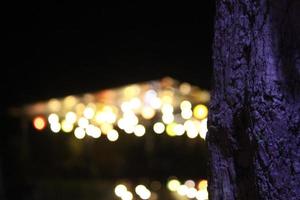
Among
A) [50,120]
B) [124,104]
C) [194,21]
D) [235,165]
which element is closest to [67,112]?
[50,120]

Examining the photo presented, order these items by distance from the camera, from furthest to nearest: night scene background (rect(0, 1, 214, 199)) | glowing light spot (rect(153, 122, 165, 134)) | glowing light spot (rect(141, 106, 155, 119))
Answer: glowing light spot (rect(153, 122, 165, 134)) → glowing light spot (rect(141, 106, 155, 119)) → night scene background (rect(0, 1, 214, 199))

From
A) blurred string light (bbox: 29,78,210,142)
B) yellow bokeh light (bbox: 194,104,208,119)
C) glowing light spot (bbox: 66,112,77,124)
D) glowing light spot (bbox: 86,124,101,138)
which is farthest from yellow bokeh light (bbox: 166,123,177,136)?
glowing light spot (bbox: 66,112,77,124)

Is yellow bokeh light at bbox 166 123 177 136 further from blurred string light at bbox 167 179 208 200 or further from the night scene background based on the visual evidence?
the night scene background

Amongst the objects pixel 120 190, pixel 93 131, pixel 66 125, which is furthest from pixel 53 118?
pixel 120 190

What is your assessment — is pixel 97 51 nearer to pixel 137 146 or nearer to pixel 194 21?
pixel 194 21

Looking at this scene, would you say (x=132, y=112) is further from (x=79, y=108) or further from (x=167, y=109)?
(x=79, y=108)

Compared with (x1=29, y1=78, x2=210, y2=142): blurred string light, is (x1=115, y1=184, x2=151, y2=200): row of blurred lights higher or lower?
lower

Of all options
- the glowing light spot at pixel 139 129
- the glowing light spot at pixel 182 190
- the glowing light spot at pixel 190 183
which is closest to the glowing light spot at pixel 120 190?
the glowing light spot at pixel 182 190
